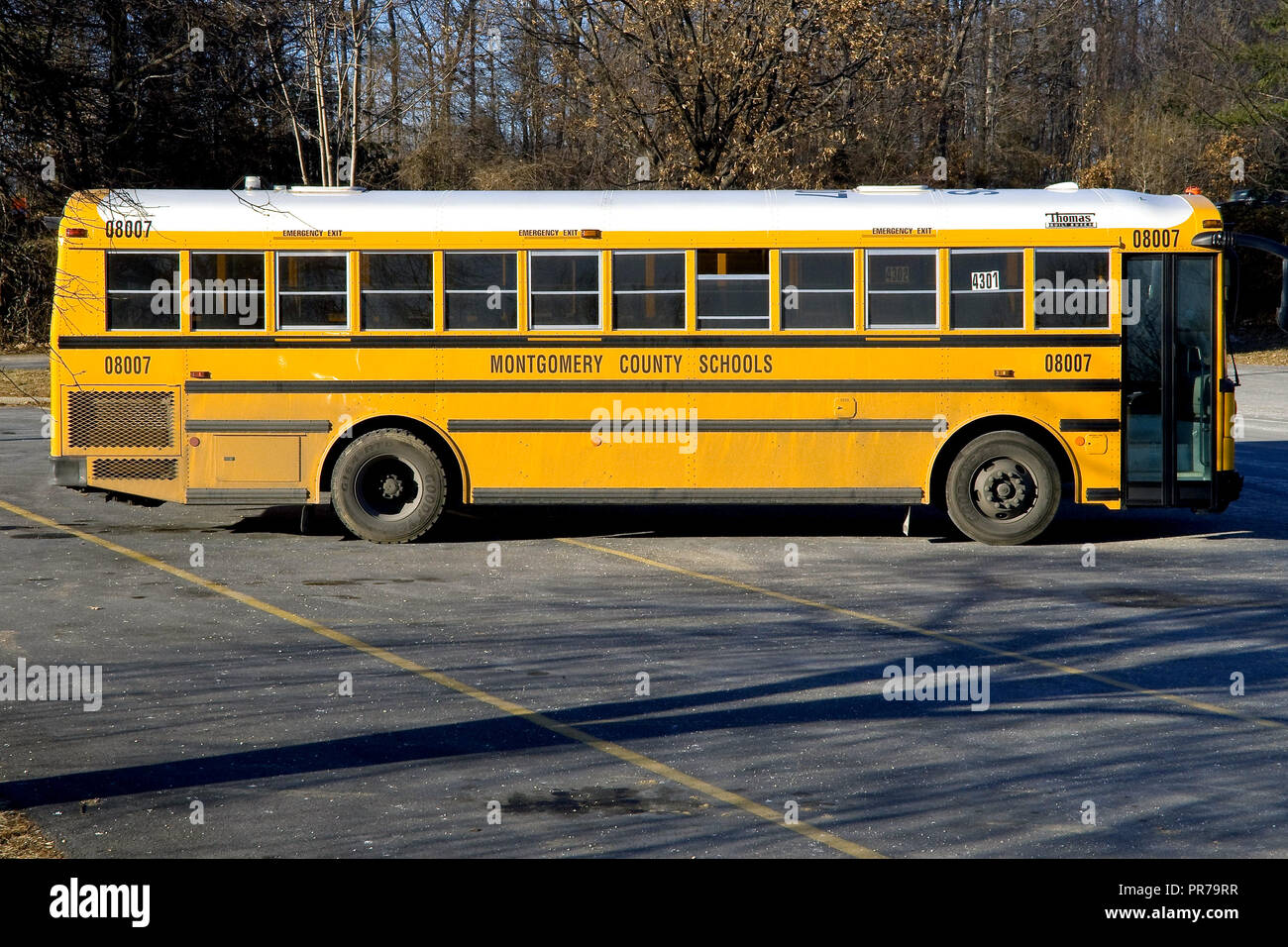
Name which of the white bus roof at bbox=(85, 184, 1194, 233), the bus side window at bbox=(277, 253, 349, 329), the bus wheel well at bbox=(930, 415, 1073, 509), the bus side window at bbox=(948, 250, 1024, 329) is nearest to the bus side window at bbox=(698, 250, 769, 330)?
the white bus roof at bbox=(85, 184, 1194, 233)

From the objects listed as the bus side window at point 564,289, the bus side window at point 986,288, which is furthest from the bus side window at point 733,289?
the bus side window at point 986,288

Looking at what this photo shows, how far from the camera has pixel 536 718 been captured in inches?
284

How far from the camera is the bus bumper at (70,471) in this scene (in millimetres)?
12383

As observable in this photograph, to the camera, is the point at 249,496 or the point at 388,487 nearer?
the point at 249,496

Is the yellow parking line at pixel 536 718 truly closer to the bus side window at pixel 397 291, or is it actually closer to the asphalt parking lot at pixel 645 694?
the asphalt parking lot at pixel 645 694

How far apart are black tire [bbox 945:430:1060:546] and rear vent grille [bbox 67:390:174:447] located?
7004mm

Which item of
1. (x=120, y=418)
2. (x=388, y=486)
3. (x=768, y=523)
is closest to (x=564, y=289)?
(x=388, y=486)

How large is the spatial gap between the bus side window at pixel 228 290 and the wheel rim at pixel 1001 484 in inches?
258

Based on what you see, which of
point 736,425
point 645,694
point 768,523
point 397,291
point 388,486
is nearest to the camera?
point 645,694

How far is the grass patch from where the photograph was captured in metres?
5.26

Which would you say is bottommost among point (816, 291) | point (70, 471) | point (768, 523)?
point (768, 523)

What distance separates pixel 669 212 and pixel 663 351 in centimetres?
123

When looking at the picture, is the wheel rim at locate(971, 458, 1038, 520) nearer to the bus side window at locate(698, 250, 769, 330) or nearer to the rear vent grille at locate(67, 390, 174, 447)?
the bus side window at locate(698, 250, 769, 330)

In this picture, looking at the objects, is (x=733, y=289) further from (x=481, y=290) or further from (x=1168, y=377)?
(x=1168, y=377)
